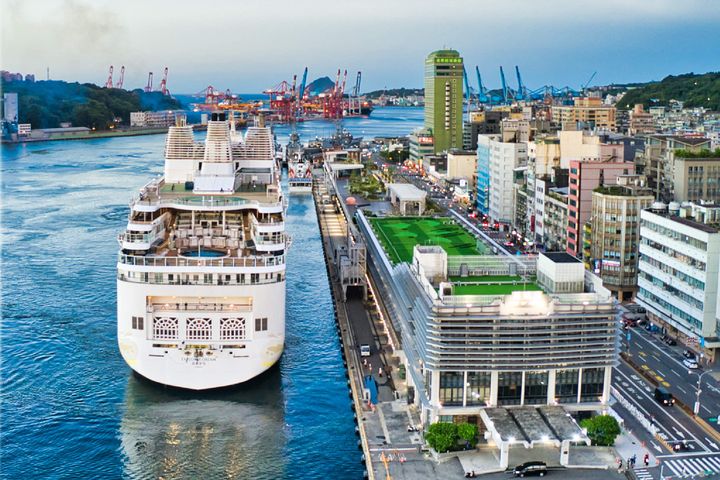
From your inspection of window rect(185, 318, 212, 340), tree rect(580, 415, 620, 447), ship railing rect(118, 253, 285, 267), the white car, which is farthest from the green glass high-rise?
tree rect(580, 415, 620, 447)

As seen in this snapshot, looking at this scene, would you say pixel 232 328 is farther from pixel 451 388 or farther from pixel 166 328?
pixel 451 388

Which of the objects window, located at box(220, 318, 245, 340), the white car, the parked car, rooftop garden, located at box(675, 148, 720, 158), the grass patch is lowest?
the parked car

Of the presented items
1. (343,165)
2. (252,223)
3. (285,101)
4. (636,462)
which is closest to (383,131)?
(285,101)

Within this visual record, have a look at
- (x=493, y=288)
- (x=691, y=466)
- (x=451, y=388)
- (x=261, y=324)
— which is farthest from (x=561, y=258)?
(x=261, y=324)

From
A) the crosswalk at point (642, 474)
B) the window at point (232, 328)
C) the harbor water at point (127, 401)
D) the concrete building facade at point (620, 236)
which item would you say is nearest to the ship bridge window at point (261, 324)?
the window at point (232, 328)

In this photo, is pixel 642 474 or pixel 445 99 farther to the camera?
pixel 445 99

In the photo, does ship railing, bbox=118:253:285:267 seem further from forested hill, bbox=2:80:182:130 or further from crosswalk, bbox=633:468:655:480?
forested hill, bbox=2:80:182:130
